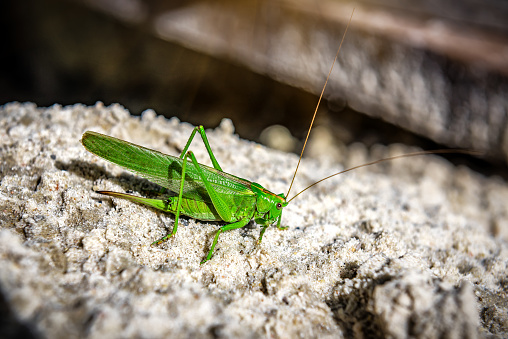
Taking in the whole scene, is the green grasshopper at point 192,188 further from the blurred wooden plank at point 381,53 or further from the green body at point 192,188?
the blurred wooden plank at point 381,53

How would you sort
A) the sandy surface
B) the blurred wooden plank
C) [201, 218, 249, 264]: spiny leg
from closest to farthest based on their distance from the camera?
1. the sandy surface
2. [201, 218, 249, 264]: spiny leg
3. the blurred wooden plank

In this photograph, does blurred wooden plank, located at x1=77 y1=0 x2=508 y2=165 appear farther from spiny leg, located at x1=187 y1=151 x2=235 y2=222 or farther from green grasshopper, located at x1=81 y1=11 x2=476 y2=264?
spiny leg, located at x1=187 y1=151 x2=235 y2=222

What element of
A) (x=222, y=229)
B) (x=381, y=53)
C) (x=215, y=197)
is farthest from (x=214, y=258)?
(x=381, y=53)

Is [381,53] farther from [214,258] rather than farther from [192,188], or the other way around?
[214,258]

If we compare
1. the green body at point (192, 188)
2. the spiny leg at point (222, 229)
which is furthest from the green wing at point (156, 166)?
the spiny leg at point (222, 229)

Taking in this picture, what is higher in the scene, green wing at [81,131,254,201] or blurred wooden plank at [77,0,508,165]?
blurred wooden plank at [77,0,508,165]

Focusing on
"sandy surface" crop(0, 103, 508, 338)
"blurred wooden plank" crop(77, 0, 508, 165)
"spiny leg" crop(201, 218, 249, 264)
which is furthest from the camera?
"blurred wooden plank" crop(77, 0, 508, 165)

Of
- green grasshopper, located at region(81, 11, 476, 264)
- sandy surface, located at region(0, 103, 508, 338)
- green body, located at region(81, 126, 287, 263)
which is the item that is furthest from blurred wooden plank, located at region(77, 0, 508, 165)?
green body, located at region(81, 126, 287, 263)

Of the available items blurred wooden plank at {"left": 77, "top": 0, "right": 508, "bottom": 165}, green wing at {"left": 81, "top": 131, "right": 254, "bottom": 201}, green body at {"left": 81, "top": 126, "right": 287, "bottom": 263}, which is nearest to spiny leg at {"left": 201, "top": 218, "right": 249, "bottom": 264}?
green body at {"left": 81, "top": 126, "right": 287, "bottom": 263}

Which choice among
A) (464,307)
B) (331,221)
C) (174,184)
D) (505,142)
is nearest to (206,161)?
(174,184)

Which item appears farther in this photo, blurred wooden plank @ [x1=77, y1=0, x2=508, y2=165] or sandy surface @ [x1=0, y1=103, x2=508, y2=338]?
blurred wooden plank @ [x1=77, y1=0, x2=508, y2=165]
